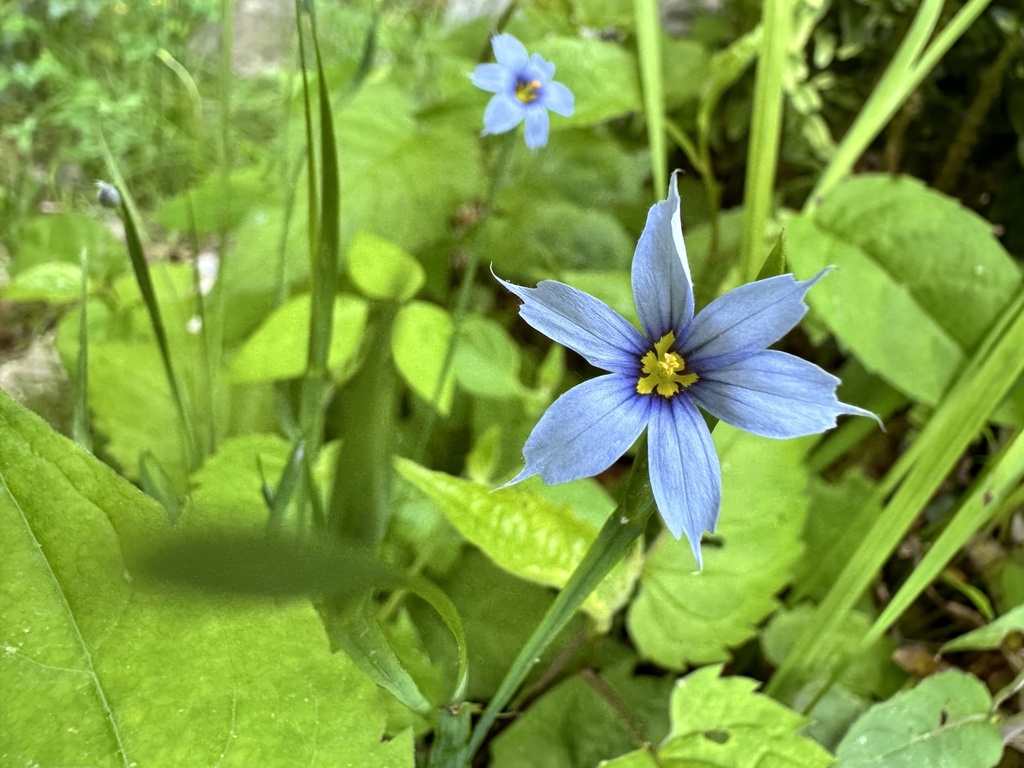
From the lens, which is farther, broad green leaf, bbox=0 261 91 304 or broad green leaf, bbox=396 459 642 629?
broad green leaf, bbox=0 261 91 304

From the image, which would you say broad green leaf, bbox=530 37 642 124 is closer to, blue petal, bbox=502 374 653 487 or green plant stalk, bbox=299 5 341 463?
green plant stalk, bbox=299 5 341 463

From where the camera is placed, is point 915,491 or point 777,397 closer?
point 777,397

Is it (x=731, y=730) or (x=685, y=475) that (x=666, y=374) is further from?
(x=731, y=730)

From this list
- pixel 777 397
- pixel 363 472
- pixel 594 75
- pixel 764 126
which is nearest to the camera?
pixel 777 397

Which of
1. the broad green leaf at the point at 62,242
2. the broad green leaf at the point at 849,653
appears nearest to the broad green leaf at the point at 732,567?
the broad green leaf at the point at 849,653

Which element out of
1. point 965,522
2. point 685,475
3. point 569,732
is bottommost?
point 569,732

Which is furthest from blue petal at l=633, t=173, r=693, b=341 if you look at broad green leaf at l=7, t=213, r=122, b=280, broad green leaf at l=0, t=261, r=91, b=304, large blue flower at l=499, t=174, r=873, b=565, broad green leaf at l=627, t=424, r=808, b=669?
broad green leaf at l=7, t=213, r=122, b=280

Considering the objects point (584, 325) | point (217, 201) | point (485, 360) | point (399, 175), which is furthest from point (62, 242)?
point (584, 325)
